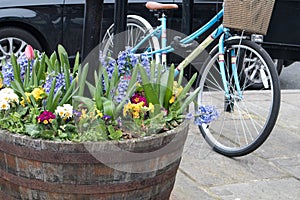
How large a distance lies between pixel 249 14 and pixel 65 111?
75.7 inches

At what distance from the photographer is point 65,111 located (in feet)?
7.59

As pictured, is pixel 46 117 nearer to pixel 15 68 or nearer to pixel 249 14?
pixel 15 68

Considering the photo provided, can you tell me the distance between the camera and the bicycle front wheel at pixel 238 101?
12.2 feet

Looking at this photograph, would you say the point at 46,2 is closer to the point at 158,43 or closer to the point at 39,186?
the point at 158,43

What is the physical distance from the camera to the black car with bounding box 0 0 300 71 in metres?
5.60

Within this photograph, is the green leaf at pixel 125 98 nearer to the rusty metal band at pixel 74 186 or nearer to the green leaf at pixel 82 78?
the green leaf at pixel 82 78

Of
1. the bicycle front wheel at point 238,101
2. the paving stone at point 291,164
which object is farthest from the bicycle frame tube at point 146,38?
the paving stone at point 291,164

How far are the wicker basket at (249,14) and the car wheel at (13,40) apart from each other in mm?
2987

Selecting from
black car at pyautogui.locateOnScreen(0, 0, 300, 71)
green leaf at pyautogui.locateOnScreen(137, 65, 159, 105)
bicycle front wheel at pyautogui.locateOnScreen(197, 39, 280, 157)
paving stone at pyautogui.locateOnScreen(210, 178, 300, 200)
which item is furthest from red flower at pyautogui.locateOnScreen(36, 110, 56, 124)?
A: black car at pyautogui.locateOnScreen(0, 0, 300, 71)

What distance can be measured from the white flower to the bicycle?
159 centimetres

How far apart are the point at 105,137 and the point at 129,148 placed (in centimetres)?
14

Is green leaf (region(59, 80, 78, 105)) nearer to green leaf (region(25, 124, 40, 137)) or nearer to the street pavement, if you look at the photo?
green leaf (region(25, 124, 40, 137))

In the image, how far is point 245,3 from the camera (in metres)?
3.75

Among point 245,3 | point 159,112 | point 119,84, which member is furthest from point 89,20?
point 245,3
